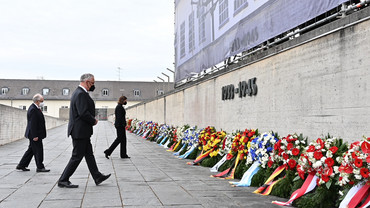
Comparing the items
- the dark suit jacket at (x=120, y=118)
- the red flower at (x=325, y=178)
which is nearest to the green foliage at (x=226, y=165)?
the red flower at (x=325, y=178)

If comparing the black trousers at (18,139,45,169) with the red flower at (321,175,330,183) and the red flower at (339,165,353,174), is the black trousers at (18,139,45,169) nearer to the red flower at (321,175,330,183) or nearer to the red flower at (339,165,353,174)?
the red flower at (321,175,330,183)

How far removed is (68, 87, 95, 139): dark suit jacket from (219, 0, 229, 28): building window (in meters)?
4.74

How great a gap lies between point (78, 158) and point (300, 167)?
11.6ft

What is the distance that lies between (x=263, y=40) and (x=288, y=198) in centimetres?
332

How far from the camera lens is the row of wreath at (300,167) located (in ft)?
14.1

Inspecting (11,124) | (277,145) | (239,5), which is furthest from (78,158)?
(11,124)

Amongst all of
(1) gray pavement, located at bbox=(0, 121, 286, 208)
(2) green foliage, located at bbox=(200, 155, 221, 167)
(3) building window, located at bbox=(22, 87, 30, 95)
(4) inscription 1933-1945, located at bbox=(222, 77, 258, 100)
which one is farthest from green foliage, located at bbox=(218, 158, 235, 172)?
(3) building window, located at bbox=(22, 87, 30, 95)

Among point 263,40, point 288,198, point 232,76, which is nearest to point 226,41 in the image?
point 232,76

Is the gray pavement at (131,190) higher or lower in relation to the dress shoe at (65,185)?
lower

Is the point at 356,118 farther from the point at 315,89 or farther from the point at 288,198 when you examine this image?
the point at 288,198

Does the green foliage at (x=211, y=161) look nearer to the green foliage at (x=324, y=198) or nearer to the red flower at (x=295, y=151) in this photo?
the red flower at (x=295, y=151)

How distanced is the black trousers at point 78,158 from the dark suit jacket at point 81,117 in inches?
4.8

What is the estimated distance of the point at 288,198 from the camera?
18.4ft

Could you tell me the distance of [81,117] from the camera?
6.64m
